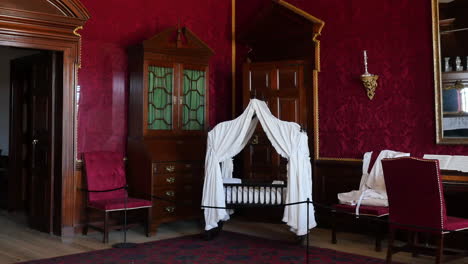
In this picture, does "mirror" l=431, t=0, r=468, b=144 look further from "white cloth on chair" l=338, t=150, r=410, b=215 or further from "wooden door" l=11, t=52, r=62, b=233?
"wooden door" l=11, t=52, r=62, b=233

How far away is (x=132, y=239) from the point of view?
5918 mm

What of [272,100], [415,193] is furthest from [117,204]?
[415,193]

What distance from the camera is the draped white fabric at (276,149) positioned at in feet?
18.0

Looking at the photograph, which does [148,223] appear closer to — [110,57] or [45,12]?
[110,57]

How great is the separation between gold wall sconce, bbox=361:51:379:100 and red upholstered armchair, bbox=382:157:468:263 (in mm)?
1966

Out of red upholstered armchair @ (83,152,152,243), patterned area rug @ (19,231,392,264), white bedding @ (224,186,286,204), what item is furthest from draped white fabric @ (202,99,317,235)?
red upholstered armchair @ (83,152,152,243)

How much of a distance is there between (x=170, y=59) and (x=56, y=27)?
1.44m

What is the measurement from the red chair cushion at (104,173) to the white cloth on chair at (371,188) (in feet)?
8.74

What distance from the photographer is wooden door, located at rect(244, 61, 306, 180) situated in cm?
688

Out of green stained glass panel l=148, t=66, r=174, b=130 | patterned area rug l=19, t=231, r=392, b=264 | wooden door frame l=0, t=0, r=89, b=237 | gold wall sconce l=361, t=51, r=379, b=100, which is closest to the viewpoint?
patterned area rug l=19, t=231, r=392, b=264

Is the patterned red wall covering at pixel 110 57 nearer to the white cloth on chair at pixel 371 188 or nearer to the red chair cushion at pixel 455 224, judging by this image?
the white cloth on chair at pixel 371 188

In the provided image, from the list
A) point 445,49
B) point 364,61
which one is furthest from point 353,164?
point 445,49

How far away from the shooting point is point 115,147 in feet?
21.9

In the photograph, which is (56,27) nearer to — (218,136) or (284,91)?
(218,136)
